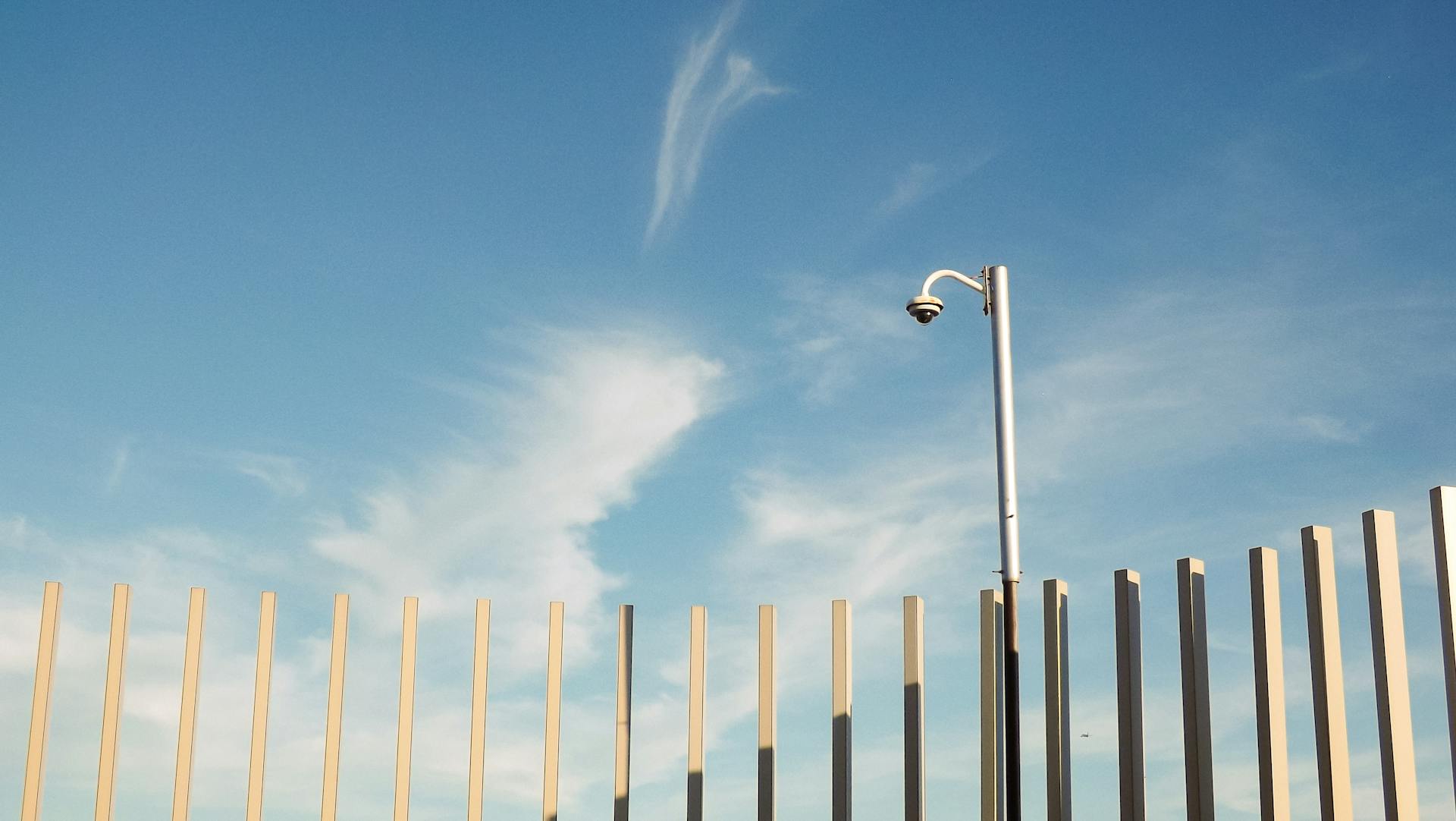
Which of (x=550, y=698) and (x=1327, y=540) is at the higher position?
(x=1327, y=540)

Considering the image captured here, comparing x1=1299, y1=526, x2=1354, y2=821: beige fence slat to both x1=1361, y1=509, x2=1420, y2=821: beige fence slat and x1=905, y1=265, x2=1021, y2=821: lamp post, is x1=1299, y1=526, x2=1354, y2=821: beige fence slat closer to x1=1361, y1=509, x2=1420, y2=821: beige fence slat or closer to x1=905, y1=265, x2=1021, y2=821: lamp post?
x1=1361, y1=509, x2=1420, y2=821: beige fence slat

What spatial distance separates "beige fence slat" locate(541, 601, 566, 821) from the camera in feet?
53.7

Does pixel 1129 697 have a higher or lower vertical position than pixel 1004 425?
lower

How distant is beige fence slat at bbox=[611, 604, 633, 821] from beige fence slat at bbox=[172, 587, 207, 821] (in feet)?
15.1

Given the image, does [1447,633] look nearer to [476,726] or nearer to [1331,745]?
[1331,745]

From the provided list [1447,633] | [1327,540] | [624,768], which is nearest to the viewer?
[1447,633]

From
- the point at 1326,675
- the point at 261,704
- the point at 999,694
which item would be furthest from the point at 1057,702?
the point at 261,704

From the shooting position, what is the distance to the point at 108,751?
54.9ft

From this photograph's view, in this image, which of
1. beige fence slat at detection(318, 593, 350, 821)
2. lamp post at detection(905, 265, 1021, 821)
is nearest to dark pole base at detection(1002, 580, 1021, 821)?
lamp post at detection(905, 265, 1021, 821)

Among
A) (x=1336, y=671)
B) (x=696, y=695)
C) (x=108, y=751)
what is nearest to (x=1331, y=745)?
(x=1336, y=671)

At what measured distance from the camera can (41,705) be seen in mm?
16859

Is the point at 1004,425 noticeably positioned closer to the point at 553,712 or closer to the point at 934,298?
the point at 934,298

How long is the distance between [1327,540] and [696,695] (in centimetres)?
654

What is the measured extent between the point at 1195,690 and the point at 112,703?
36.9 ft
